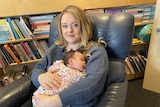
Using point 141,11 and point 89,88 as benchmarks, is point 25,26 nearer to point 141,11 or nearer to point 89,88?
point 89,88

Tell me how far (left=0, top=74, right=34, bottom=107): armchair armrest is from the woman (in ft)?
0.28

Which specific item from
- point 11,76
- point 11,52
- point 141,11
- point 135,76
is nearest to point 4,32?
point 11,52

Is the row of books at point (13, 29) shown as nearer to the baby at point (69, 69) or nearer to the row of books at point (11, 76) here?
the row of books at point (11, 76)

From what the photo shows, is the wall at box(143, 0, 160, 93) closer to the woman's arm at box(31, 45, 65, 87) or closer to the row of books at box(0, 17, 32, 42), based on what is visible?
the woman's arm at box(31, 45, 65, 87)

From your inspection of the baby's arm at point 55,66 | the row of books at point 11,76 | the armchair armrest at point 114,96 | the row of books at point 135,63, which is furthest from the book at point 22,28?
the row of books at point 135,63

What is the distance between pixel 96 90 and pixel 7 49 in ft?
3.63

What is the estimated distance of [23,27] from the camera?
5.94 feet

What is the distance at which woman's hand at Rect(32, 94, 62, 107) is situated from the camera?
1.08 meters

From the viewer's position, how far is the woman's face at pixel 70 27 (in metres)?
1.29

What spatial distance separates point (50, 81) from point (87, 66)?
0.26 meters

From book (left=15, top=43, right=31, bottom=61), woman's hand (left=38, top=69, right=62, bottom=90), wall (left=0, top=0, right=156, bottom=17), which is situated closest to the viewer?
woman's hand (left=38, top=69, right=62, bottom=90)

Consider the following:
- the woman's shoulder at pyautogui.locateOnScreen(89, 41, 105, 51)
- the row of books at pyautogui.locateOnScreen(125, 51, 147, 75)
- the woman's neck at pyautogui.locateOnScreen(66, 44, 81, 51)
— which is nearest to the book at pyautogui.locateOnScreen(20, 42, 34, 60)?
the woman's neck at pyautogui.locateOnScreen(66, 44, 81, 51)

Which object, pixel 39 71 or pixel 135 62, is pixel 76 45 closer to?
pixel 39 71

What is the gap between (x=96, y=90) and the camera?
1.11 meters
